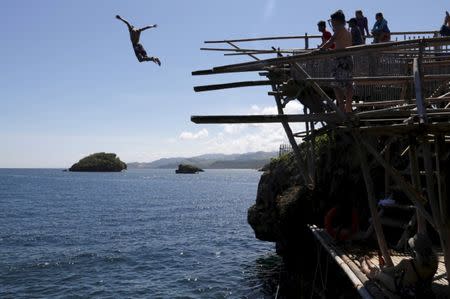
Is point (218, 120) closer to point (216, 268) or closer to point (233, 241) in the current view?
point (216, 268)

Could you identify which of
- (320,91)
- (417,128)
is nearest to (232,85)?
(320,91)

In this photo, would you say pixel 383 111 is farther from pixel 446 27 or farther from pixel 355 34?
pixel 446 27

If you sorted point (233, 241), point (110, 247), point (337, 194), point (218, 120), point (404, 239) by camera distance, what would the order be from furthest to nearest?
point (233, 241), point (110, 247), point (337, 194), point (404, 239), point (218, 120)

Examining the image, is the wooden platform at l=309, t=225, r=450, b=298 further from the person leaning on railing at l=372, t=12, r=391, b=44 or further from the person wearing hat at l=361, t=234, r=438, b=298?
the person leaning on railing at l=372, t=12, r=391, b=44

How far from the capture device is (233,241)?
A: 3753cm

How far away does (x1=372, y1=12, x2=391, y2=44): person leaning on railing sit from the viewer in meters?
15.1

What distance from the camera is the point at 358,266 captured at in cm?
1034

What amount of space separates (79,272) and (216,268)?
26.3 feet

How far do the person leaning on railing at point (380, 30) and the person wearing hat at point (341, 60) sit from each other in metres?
5.18

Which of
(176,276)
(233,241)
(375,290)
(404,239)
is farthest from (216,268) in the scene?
(375,290)

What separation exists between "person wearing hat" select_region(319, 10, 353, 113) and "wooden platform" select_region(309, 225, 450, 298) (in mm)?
3615

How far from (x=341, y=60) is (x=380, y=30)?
560 cm

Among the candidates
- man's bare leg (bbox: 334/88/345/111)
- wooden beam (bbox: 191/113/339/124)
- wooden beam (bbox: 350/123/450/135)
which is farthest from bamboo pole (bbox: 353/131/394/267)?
man's bare leg (bbox: 334/88/345/111)

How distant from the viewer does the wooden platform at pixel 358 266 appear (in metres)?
8.55
